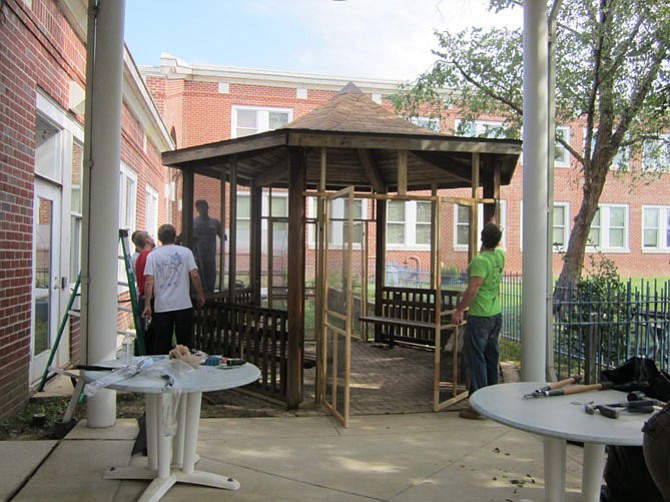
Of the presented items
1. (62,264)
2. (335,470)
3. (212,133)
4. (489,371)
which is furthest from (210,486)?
(212,133)

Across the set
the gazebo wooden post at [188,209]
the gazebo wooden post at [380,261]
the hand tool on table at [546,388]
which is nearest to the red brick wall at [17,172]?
the gazebo wooden post at [188,209]

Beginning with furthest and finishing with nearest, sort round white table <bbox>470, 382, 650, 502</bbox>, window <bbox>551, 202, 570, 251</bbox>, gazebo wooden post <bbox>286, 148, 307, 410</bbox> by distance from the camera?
window <bbox>551, 202, 570, 251</bbox> → gazebo wooden post <bbox>286, 148, 307, 410</bbox> → round white table <bbox>470, 382, 650, 502</bbox>

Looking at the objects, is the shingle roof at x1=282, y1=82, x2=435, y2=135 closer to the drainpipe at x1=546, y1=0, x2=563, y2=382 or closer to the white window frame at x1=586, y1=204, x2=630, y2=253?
the drainpipe at x1=546, y1=0, x2=563, y2=382

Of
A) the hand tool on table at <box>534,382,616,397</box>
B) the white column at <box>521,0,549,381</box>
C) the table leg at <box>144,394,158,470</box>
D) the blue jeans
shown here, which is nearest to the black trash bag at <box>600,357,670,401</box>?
the hand tool on table at <box>534,382,616,397</box>

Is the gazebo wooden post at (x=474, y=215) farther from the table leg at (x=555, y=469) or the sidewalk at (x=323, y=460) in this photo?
the table leg at (x=555, y=469)

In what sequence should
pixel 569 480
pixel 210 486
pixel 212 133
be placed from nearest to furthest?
pixel 210 486
pixel 569 480
pixel 212 133

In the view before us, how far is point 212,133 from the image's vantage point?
22.1m

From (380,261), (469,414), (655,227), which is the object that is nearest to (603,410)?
(469,414)

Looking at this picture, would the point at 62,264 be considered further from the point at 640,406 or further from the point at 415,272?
the point at 640,406

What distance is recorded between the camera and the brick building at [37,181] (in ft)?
18.9

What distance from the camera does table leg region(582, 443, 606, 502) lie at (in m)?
3.32

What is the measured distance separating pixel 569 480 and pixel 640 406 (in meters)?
1.47

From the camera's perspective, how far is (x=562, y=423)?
117 inches

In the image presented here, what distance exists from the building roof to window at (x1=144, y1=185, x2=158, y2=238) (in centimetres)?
748
